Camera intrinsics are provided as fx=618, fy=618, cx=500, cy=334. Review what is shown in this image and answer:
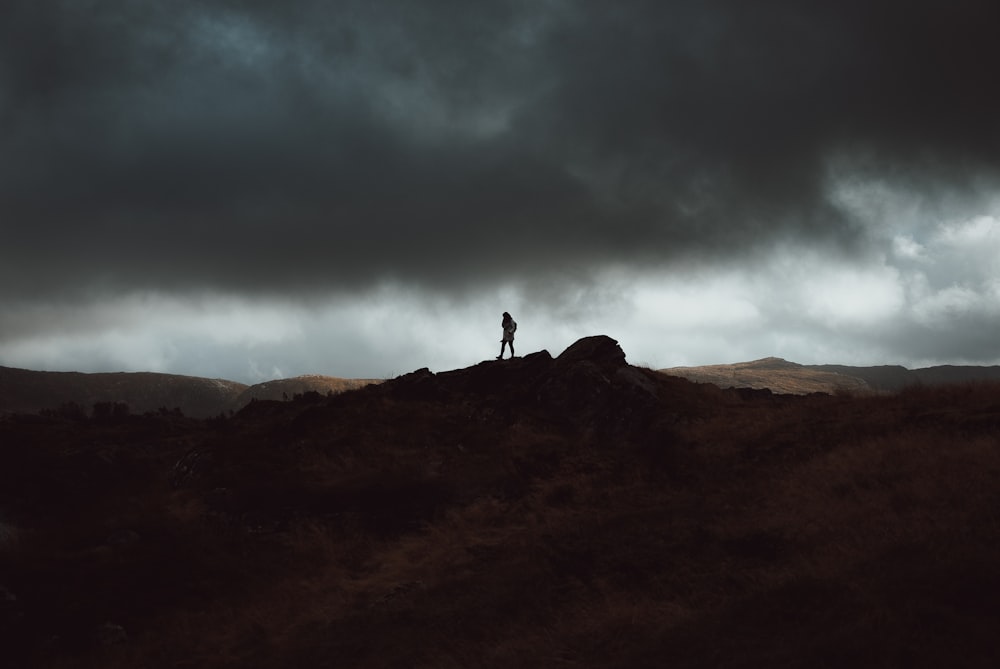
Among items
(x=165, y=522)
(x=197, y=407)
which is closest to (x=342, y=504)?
(x=165, y=522)

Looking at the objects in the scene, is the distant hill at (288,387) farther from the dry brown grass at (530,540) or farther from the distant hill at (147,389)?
the dry brown grass at (530,540)

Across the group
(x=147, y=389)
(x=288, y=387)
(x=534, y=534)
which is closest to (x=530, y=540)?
(x=534, y=534)

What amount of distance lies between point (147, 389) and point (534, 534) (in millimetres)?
158976

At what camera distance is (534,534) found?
17.0 m

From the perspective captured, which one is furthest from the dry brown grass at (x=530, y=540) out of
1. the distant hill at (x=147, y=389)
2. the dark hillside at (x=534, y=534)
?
the distant hill at (x=147, y=389)

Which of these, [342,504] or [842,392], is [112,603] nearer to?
[342,504]

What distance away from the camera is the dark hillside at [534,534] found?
1047 cm

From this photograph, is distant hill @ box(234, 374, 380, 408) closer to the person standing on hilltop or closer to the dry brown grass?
the person standing on hilltop

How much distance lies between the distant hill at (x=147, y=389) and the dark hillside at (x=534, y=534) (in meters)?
108

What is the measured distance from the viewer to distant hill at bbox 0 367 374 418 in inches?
5133

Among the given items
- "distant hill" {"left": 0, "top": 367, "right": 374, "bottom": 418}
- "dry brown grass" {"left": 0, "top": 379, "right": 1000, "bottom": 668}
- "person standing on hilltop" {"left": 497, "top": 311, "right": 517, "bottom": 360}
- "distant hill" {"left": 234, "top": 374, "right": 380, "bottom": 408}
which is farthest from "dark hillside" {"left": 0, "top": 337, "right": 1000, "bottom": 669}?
"distant hill" {"left": 234, "top": 374, "right": 380, "bottom": 408}

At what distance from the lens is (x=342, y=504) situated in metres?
20.6

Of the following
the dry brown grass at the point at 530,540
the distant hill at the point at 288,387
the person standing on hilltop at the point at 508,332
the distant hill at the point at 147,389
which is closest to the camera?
the dry brown grass at the point at 530,540

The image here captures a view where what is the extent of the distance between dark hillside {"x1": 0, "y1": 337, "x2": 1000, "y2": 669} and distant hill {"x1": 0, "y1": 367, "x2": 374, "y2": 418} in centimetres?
10760
